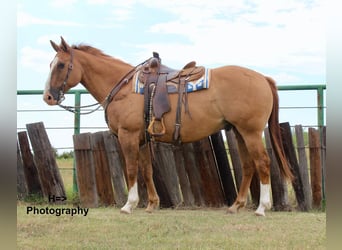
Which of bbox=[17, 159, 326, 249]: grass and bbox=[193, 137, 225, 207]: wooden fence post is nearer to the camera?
bbox=[17, 159, 326, 249]: grass

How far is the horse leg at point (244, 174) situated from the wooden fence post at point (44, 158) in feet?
8.79

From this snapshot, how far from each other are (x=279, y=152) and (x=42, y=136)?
341cm

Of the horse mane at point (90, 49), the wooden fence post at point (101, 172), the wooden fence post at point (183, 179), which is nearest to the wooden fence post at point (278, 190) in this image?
the wooden fence post at point (183, 179)

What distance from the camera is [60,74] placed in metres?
5.35

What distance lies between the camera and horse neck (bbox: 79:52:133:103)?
559cm

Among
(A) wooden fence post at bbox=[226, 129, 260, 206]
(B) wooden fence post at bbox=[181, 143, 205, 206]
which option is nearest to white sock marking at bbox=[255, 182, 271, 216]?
(A) wooden fence post at bbox=[226, 129, 260, 206]

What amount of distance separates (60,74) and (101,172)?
5.06ft

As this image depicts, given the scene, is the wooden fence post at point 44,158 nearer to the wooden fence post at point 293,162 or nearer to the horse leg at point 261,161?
the horse leg at point 261,161

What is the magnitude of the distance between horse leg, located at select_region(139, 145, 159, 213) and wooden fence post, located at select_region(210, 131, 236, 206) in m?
1.04

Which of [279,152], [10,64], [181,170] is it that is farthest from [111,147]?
[10,64]

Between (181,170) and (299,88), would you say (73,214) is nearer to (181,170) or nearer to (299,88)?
(181,170)

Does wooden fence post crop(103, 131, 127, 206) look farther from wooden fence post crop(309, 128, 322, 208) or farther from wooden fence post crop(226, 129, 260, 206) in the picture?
wooden fence post crop(309, 128, 322, 208)

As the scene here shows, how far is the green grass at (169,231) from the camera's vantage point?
364 centimetres

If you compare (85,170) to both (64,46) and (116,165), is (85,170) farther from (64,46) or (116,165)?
(64,46)
